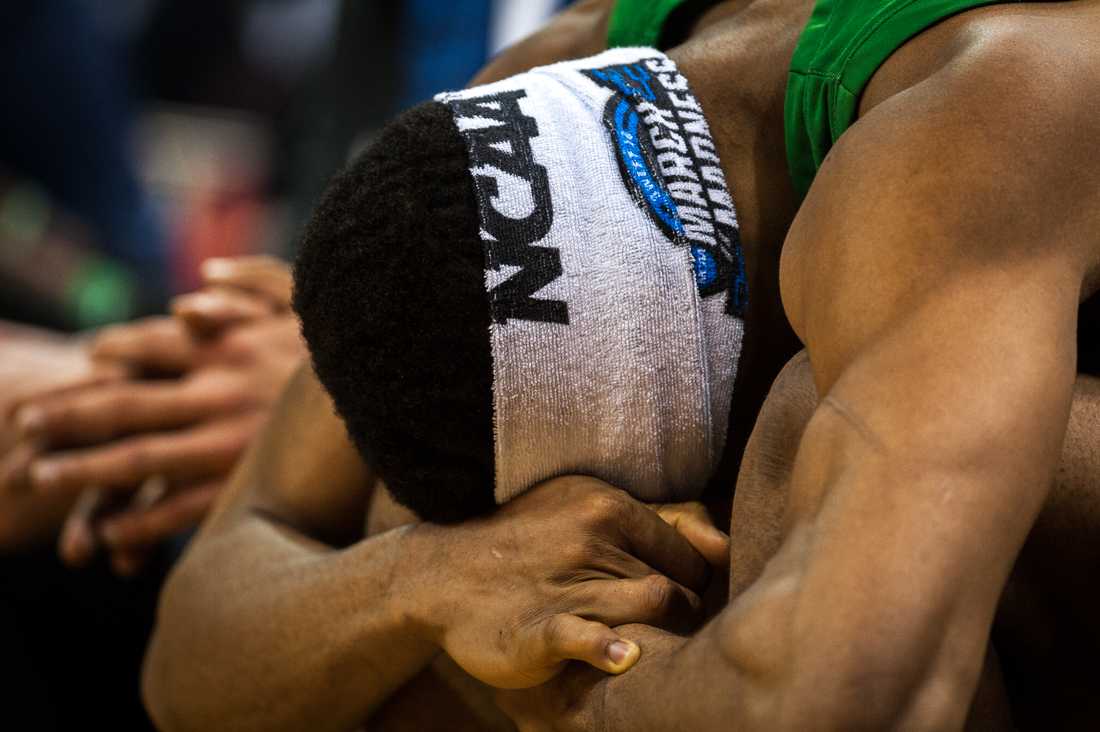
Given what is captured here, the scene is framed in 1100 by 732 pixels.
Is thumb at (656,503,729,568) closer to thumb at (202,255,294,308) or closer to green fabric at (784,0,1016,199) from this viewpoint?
green fabric at (784,0,1016,199)

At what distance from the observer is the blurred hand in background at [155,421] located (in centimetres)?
150

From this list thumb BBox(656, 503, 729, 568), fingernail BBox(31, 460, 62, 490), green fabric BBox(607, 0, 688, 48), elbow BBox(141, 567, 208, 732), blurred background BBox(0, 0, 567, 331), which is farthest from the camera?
blurred background BBox(0, 0, 567, 331)

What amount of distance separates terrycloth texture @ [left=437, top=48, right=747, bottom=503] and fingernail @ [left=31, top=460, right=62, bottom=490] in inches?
35.9

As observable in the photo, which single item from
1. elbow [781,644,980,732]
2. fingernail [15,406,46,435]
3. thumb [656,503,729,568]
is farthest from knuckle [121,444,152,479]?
elbow [781,644,980,732]

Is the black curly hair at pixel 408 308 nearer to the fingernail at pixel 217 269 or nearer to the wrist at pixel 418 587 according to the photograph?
the wrist at pixel 418 587

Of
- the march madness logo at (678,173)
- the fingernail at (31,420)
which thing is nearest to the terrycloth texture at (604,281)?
the march madness logo at (678,173)

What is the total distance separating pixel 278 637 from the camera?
0.90 meters

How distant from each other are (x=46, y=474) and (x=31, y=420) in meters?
0.07

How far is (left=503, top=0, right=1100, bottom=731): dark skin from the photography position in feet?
1.65

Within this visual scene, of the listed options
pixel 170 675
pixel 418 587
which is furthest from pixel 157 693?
pixel 418 587

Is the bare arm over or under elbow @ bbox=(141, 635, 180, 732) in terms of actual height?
over

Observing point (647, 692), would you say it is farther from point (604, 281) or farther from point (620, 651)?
point (604, 281)

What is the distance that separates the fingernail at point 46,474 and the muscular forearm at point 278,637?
1.63 ft

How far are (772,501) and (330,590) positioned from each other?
342 mm
